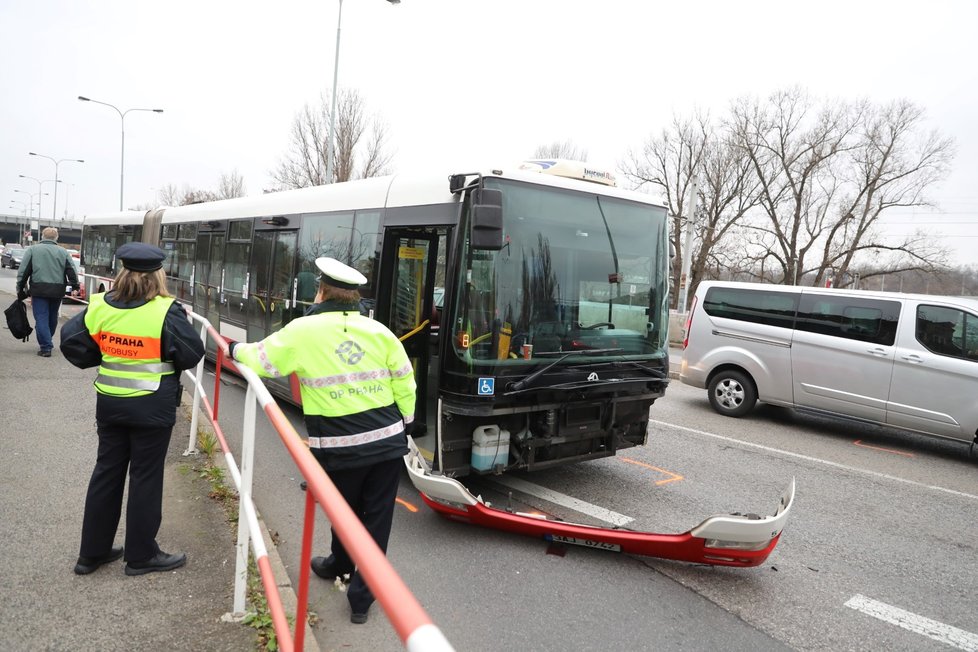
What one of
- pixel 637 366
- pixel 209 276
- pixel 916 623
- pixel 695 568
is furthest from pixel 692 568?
pixel 209 276

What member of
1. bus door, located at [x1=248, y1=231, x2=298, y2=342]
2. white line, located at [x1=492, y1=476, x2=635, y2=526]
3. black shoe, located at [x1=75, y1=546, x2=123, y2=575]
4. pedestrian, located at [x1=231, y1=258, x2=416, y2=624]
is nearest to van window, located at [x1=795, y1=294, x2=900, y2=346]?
white line, located at [x1=492, y1=476, x2=635, y2=526]

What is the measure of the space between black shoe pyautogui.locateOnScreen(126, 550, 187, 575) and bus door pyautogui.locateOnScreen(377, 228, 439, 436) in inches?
91.5

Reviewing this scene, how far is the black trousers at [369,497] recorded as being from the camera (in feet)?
10.8

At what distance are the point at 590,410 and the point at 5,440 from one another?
4.91 meters

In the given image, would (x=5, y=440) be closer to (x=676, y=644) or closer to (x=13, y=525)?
(x=13, y=525)

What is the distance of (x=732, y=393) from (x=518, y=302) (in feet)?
18.6

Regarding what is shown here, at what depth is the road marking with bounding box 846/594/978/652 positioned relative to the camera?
139 inches

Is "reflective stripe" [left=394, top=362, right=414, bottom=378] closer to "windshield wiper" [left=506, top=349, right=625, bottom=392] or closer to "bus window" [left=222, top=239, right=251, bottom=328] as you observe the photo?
"windshield wiper" [left=506, top=349, right=625, bottom=392]

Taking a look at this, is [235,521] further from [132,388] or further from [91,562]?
[132,388]

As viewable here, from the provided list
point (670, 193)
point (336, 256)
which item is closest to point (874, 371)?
point (336, 256)

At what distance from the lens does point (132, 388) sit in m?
3.29

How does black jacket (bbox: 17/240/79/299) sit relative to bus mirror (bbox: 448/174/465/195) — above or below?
below

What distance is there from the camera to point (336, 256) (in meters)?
6.96

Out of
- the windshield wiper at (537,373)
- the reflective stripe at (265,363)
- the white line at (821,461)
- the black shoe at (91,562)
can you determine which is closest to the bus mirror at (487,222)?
the windshield wiper at (537,373)
